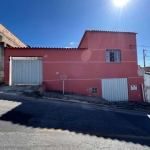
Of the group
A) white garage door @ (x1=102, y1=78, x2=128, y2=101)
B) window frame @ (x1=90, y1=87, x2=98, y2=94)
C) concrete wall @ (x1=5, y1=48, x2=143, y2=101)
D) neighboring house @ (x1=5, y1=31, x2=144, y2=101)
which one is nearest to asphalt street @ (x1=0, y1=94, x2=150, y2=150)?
neighboring house @ (x1=5, y1=31, x2=144, y2=101)

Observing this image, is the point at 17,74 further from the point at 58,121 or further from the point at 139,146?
the point at 139,146

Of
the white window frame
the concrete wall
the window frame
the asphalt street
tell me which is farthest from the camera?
the white window frame

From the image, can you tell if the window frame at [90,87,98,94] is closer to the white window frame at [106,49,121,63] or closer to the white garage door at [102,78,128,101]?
the white garage door at [102,78,128,101]

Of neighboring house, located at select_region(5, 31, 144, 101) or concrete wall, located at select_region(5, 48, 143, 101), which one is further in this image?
concrete wall, located at select_region(5, 48, 143, 101)

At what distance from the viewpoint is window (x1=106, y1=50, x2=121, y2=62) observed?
1343 cm

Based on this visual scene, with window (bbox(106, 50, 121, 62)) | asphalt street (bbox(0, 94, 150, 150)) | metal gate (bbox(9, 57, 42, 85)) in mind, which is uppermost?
window (bbox(106, 50, 121, 62))

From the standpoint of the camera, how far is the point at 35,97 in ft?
27.5

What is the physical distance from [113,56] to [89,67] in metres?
2.84

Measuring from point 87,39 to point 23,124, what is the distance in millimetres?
10519

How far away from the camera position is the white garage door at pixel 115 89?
13.1 m

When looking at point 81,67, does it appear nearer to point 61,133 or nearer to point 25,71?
point 25,71

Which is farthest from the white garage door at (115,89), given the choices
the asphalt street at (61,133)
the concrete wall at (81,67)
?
the asphalt street at (61,133)

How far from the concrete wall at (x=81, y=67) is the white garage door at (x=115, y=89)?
16.6 inches

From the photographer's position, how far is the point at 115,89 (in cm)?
1344
